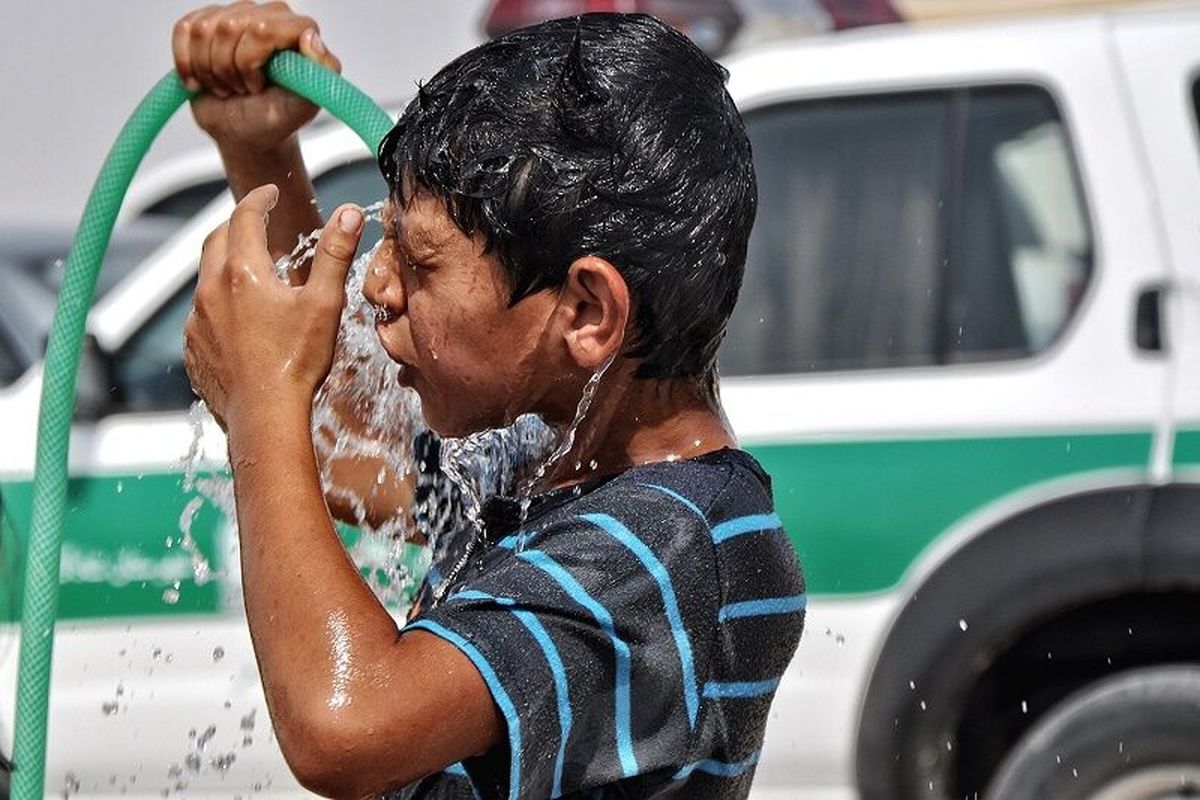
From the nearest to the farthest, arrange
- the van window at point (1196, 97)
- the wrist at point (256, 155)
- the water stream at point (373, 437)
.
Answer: the water stream at point (373, 437) < the wrist at point (256, 155) < the van window at point (1196, 97)

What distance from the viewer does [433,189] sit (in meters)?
1.46

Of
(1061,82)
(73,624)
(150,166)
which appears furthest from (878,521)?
(150,166)

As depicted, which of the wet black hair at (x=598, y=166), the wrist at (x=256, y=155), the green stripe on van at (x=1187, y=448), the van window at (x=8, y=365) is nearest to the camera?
the wet black hair at (x=598, y=166)

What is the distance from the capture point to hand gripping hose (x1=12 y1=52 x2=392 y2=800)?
1.82 meters

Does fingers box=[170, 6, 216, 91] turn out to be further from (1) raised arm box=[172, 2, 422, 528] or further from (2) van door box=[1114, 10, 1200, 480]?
(2) van door box=[1114, 10, 1200, 480]

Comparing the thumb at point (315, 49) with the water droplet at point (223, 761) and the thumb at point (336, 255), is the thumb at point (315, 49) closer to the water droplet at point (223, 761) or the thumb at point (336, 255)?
the thumb at point (336, 255)

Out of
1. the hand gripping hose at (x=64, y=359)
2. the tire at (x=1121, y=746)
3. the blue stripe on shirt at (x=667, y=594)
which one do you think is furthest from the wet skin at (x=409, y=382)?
the tire at (x=1121, y=746)

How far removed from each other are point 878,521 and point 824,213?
23.5 inches

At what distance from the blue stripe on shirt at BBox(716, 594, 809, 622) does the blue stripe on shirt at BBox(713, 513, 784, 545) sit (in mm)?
48

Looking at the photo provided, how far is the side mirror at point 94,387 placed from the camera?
13.0 ft

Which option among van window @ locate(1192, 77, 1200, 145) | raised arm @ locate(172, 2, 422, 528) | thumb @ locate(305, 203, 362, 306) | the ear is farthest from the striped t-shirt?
van window @ locate(1192, 77, 1200, 145)

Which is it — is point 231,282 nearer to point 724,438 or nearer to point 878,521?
point 724,438

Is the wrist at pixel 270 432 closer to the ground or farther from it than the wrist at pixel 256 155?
closer to the ground

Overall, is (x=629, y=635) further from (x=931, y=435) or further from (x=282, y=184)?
(x=931, y=435)
